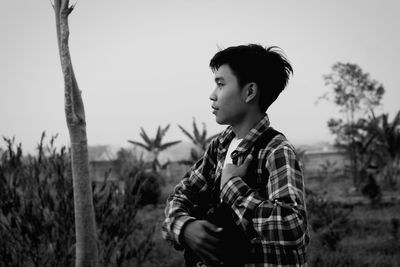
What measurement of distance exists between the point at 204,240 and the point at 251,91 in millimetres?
586

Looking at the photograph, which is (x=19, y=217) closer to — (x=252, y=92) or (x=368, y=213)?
(x=252, y=92)

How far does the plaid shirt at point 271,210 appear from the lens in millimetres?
967

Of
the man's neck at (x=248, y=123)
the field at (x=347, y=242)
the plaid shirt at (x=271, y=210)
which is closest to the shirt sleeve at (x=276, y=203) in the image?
the plaid shirt at (x=271, y=210)

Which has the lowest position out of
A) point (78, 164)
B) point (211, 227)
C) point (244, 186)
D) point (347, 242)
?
point (347, 242)

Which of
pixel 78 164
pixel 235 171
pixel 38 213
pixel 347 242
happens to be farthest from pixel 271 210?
pixel 347 242

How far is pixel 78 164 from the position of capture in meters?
2.26

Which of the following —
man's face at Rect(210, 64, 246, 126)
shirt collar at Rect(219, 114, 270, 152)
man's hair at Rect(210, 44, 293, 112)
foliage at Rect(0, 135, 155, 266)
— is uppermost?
man's hair at Rect(210, 44, 293, 112)

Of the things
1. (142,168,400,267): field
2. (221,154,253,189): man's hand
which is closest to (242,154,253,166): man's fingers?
(221,154,253,189): man's hand

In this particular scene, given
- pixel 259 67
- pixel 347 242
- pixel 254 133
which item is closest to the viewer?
pixel 254 133

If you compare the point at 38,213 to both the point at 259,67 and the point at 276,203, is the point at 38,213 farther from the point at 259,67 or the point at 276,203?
the point at 276,203

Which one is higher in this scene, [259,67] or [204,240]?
[259,67]

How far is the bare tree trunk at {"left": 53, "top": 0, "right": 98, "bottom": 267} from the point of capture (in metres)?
2.21

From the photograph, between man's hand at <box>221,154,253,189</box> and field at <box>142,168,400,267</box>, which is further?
field at <box>142,168,400,267</box>

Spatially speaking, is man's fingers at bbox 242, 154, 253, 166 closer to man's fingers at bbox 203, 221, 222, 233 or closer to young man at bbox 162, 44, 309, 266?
young man at bbox 162, 44, 309, 266
